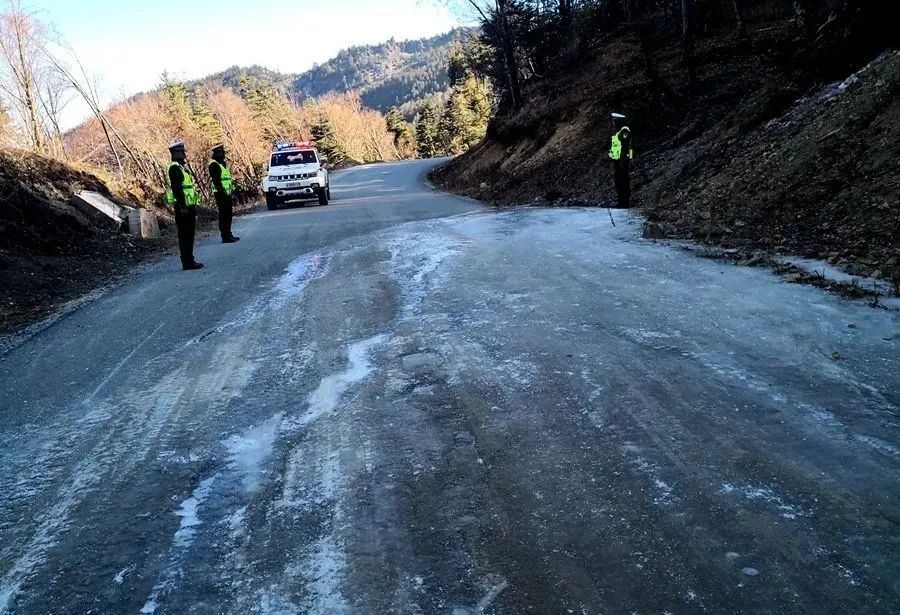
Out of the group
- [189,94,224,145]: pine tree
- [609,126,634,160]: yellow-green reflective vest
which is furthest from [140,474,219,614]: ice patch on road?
[189,94,224,145]: pine tree

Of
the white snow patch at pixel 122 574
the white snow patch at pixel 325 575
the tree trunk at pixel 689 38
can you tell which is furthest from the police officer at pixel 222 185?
the tree trunk at pixel 689 38

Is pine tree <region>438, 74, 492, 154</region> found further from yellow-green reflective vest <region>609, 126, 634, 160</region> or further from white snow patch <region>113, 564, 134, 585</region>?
white snow patch <region>113, 564, 134, 585</region>

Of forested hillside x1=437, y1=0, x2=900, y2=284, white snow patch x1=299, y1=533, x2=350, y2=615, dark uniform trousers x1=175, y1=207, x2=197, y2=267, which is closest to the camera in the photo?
white snow patch x1=299, y1=533, x2=350, y2=615

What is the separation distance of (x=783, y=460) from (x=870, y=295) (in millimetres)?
3144

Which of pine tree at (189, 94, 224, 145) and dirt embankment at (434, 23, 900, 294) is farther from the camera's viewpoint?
pine tree at (189, 94, 224, 145)

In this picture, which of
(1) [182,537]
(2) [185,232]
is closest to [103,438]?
(1) [182,537]

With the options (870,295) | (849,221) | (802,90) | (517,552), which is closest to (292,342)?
(517,552)

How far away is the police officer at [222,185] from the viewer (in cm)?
1199

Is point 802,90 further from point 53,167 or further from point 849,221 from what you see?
point 53,167

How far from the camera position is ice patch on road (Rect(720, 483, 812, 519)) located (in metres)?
2.61

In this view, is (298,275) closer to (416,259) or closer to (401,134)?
(416,259)

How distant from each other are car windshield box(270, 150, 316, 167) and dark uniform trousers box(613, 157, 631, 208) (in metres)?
11.9

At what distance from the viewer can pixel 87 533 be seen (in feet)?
9.59

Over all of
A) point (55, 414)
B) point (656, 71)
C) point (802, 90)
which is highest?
point (656, 71)
